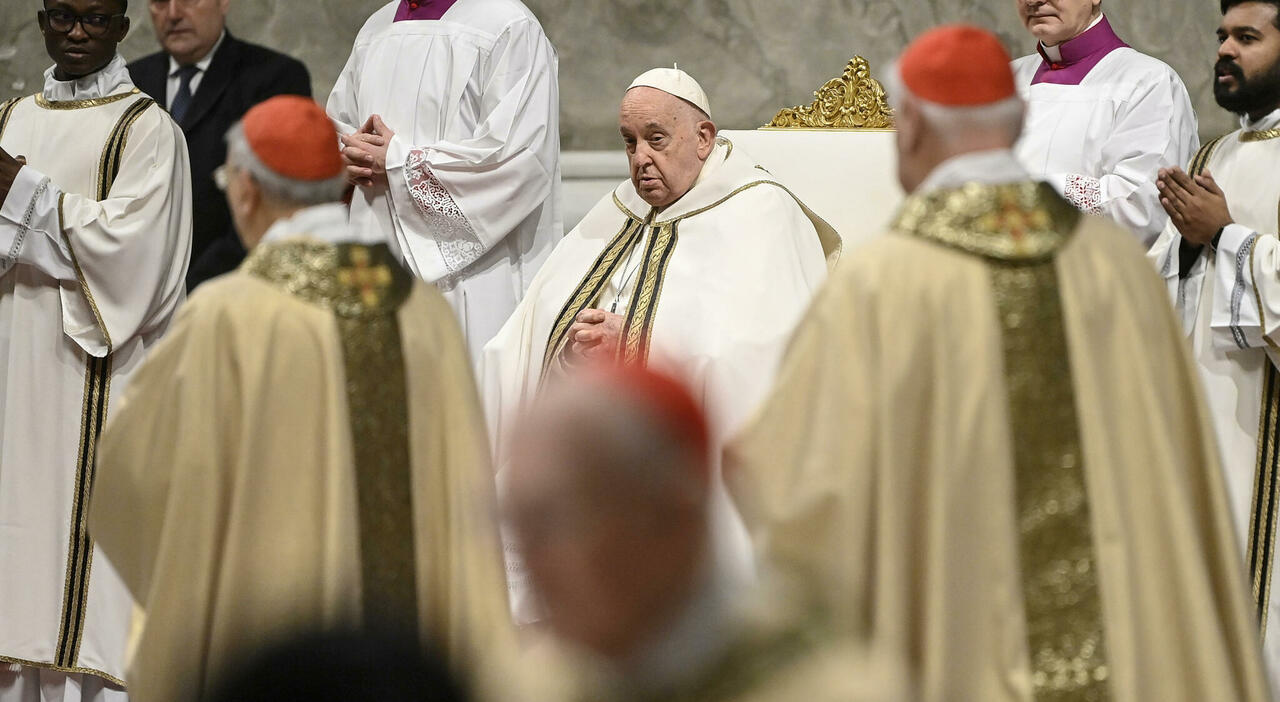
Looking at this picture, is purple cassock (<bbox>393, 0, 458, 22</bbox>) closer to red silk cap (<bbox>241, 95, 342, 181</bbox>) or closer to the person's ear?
the person's ear

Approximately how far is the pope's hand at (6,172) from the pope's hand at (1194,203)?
377cm

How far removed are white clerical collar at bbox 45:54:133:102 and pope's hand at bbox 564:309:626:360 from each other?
1994 millimetres

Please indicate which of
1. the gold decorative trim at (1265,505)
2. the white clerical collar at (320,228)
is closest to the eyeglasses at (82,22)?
the white clerical collar at (320,228)

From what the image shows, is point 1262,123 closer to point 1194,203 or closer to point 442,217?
point 1194,203

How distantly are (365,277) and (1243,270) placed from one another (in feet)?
9.48

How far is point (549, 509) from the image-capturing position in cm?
171

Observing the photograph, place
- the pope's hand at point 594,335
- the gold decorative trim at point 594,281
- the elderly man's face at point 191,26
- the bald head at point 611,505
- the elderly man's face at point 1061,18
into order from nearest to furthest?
the bald head at point 611,505 < the pope's hand at point 594,335 < the gold decorative trim at point 594,281 < the elderly man's face at point 1061,18 < the elderly man's face at point 191,26

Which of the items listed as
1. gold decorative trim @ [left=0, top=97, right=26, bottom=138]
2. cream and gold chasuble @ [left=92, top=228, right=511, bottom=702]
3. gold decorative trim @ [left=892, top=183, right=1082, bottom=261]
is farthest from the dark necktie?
gold decorative trim @ [left=892, top=183, right=1082, bottom=261]

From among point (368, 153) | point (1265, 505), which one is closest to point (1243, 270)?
point (1265, 505)

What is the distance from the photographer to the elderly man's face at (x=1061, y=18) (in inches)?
257

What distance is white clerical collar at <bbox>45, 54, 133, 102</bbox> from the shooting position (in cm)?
618

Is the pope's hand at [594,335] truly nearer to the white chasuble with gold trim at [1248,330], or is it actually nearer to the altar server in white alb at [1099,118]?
the altar server in white alb at [1099,118]

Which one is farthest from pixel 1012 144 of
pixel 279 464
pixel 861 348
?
pixel 279 464

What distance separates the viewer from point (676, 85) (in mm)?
5664
